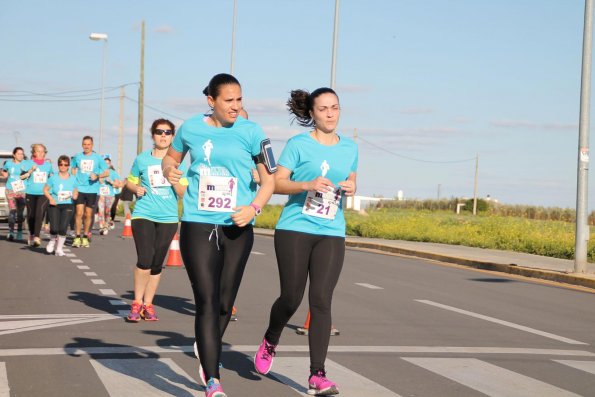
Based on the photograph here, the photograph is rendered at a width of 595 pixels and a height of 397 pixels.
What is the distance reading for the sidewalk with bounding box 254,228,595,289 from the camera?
Result: 60.4 feet

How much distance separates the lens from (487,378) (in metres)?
8.00

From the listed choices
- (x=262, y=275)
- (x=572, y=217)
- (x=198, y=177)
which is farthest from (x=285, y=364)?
(x=572, y=217)

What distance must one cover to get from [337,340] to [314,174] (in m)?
2.80

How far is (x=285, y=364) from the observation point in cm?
844

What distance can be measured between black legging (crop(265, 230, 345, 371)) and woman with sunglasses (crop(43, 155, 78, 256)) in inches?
560

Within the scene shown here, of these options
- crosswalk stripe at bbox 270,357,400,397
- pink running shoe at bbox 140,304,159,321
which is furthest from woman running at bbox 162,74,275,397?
pink running shoe at bbox 140,304,159,321

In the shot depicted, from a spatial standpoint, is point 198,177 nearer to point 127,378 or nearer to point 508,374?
point 127,378

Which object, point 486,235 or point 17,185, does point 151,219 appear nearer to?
point 17,185

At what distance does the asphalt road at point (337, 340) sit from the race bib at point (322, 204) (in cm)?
114

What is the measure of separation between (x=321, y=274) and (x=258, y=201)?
86cm

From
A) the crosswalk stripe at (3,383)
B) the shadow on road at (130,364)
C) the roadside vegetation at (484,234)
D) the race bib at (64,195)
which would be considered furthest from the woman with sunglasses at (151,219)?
the roadside vegetation at (484,234)

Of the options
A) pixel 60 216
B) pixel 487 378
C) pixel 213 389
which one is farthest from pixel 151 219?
pixel 60 216

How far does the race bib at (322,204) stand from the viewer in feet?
24.3

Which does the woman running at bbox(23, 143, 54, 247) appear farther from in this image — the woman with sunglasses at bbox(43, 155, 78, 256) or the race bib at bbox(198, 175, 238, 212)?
the race bib at bbox(198, 175, 238, 212)
